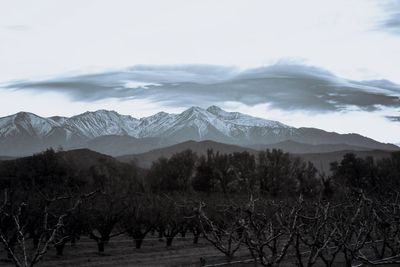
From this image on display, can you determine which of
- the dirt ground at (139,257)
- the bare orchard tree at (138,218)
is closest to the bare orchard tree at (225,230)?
the dirt ground at (139,257)

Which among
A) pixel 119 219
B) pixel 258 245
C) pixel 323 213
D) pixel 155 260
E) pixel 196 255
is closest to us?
pixel 258 245

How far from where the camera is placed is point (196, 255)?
30656 mm

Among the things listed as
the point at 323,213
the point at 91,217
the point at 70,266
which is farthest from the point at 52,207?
the point at 323,213

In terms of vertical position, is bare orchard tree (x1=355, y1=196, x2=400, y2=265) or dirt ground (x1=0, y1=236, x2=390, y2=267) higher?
bare orchard tree (x1=355, y1=196, x2=400, y2=265)

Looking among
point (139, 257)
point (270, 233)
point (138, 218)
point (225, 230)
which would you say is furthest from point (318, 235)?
point (138, 218)

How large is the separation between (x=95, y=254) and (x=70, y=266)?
18.5ft

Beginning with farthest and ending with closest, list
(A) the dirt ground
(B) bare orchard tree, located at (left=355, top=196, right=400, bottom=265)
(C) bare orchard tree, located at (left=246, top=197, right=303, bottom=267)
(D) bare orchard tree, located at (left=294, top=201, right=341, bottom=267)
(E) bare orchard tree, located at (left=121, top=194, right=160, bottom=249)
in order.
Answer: (E) bare orchard tree, located at (left=121, top=194, right=160, bottom=249), (A) the dirt ground, (B) bare orchard tree, located at (left=355, top=196, right=400, bottom=265), (D) bare orchard tree, located at (left=294, top=201, right=341, bottom=267), (C) bare orchard tree, located at (left=246, top=197, right=303, bottom=267)

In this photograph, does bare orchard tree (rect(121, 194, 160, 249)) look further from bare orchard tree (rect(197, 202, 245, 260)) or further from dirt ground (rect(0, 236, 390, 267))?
bare orchard tree (rect(197, 202, 245, 260))

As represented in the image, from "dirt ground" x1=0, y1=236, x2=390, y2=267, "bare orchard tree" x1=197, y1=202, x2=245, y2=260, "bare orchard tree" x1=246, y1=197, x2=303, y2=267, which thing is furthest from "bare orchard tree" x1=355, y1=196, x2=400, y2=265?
"dirt ground" x1=0, y1=236, x2=390, y2=267

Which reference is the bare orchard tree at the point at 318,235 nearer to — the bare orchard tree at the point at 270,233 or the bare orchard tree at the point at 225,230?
the bare orchard tree at the point at 270,233

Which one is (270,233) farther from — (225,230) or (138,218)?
(138,218)

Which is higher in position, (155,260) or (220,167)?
(220,167)

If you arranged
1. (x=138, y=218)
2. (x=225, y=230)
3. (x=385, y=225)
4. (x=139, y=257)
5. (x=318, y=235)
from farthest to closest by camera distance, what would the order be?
(x=138, y=218) < (x=139, y=257) < (x=225, y=230) < (x=385, y=225) < (x=318, y=235)

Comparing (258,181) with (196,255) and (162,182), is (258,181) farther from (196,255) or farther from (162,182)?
(196,255)
